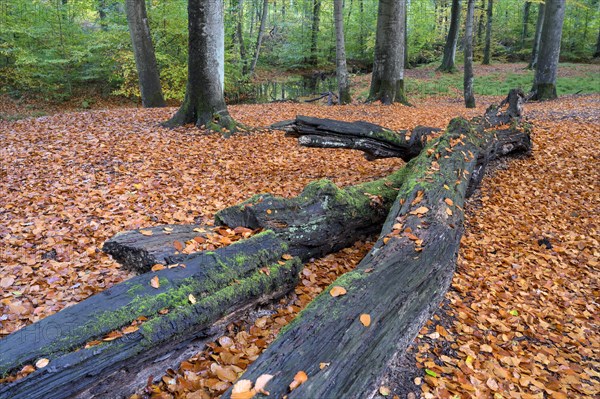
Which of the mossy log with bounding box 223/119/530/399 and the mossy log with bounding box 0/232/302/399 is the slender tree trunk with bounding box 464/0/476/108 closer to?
the mossy log with bounding box 223/119/530/399

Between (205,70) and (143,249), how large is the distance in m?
6.40

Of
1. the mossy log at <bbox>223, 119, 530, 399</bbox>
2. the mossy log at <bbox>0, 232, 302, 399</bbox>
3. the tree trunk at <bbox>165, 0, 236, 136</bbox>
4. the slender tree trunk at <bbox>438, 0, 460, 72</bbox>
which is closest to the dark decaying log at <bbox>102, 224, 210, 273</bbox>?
the mossy log at <bbox>0, 232, 302, 399</bbox>

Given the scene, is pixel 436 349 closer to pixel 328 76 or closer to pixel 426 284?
pixel 426 284

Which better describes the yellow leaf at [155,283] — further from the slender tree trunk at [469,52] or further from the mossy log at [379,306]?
the slender tree trunk at [469,52]

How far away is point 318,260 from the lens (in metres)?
4.23

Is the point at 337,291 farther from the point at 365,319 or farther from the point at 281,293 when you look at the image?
the point at 281,293

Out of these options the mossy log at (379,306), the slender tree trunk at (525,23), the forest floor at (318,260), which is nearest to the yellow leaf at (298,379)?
the mossy log at (379,306)

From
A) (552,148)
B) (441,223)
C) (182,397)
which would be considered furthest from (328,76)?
(182,397)

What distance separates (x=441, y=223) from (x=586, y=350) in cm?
162

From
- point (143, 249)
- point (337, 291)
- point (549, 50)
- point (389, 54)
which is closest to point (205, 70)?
point (143, 249)

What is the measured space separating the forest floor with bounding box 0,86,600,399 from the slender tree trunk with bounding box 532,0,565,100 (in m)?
6.85

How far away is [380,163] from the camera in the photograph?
7414mm

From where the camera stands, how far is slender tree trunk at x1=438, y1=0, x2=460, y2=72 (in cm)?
2315

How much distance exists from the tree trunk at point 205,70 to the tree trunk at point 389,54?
7.09 meters
